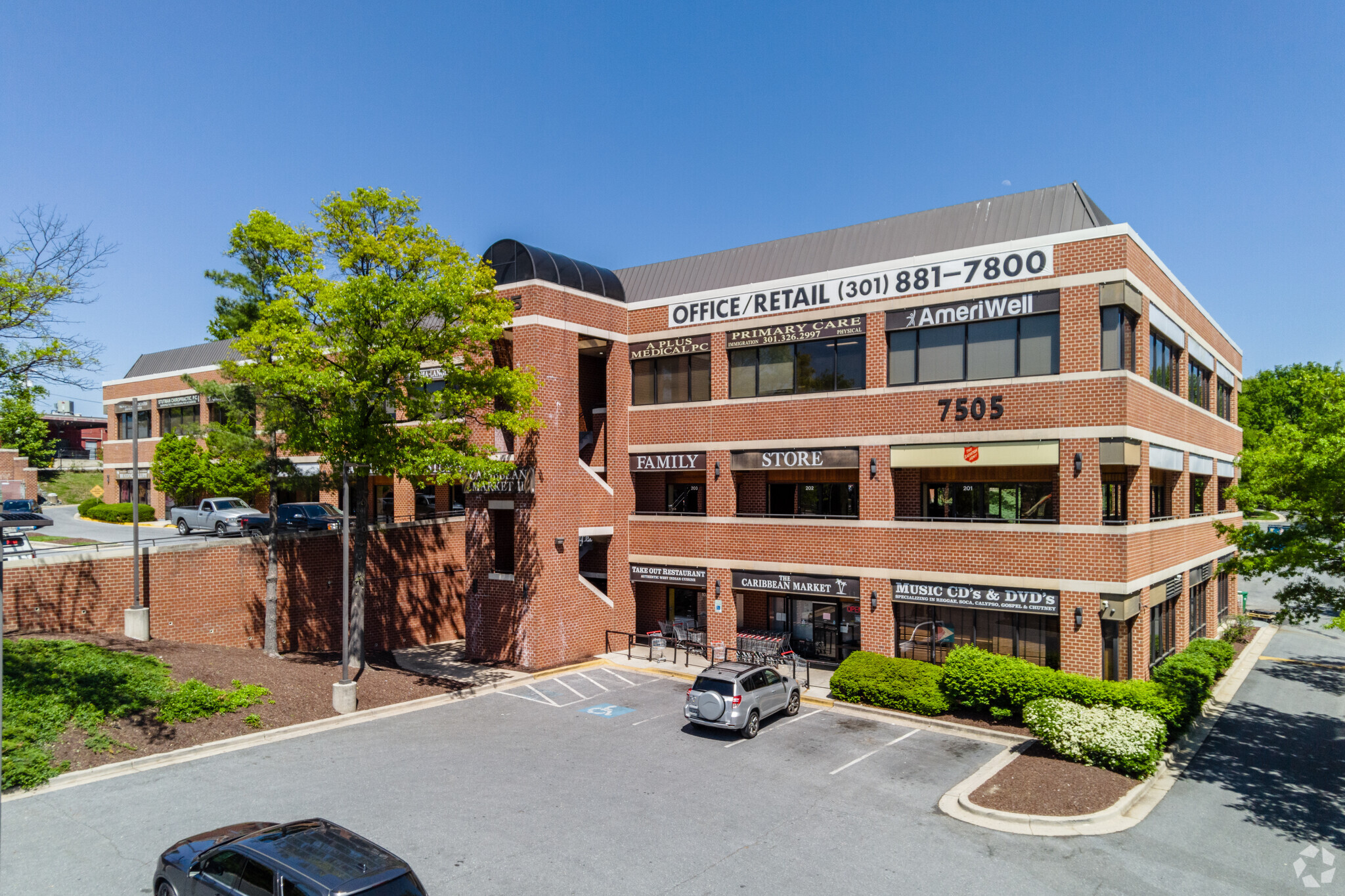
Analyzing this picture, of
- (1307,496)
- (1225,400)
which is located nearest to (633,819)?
(1307,496)

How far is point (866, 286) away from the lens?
26.2 m

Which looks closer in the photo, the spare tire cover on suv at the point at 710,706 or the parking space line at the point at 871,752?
the parking space line at the point at 871,752

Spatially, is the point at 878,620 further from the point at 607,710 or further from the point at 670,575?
the point at 607,710

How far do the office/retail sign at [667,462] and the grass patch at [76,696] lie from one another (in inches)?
599

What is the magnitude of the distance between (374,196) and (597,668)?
668 inches

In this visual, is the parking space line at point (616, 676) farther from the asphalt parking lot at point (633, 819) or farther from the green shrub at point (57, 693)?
the green shrub at point (57, 693)

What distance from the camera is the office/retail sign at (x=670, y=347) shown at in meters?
30.1

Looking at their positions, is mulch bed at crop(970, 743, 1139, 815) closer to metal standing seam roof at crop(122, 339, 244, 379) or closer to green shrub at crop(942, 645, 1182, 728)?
green shrub at crop(942, 645, 1182, 728)

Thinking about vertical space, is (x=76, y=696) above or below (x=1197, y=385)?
below

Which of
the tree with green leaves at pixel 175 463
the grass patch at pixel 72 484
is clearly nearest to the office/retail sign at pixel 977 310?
the tree with green leaves at pixel 175 463

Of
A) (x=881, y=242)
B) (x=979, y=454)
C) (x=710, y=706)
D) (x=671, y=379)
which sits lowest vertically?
(x=710, y=706)

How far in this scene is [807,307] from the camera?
27.6m

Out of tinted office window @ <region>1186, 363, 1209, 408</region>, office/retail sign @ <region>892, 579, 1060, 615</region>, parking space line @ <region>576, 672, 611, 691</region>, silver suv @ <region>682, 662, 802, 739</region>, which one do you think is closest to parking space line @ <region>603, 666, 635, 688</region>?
parking space line @ <region>576, 672, 611, 691</region>

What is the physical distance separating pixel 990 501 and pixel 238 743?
21519mm
